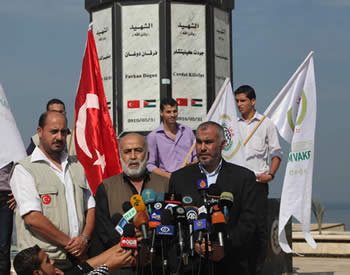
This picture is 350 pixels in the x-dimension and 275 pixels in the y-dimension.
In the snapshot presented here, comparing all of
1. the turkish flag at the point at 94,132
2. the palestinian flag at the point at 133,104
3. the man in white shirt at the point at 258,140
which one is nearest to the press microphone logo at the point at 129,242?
the turkish flag at the point at 94,132

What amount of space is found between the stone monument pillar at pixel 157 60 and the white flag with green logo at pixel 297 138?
2219 mm

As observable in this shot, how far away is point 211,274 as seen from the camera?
557 centimetres

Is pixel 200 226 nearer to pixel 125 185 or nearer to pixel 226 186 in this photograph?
pixel 226 186

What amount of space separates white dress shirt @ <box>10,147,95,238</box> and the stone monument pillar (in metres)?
5.35

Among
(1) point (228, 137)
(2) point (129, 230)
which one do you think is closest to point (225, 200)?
(2) point (129, 230)

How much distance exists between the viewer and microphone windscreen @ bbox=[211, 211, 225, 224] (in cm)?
520

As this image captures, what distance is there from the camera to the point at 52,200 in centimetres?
619

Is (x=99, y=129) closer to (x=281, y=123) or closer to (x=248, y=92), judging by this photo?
(x=248, y=92)

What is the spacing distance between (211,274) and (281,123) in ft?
14.9

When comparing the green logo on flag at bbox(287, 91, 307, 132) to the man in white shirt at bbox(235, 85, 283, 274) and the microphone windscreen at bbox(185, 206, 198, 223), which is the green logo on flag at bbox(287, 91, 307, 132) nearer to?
the man in white shirt at bbox(235, 85, 283, 274)

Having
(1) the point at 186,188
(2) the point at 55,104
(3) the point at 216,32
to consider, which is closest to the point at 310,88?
(3) the point at 216,32

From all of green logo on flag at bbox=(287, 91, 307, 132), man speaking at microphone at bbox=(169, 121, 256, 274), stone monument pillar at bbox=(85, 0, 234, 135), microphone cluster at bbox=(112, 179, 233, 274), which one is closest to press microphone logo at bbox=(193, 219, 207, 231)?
microphone cluster at bbox=(112, 179, 233, 274)

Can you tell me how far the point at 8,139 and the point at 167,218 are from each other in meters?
2.93

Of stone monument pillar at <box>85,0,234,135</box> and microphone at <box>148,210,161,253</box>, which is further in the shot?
stone monument pillar at <box>85,0,234,135</box>
